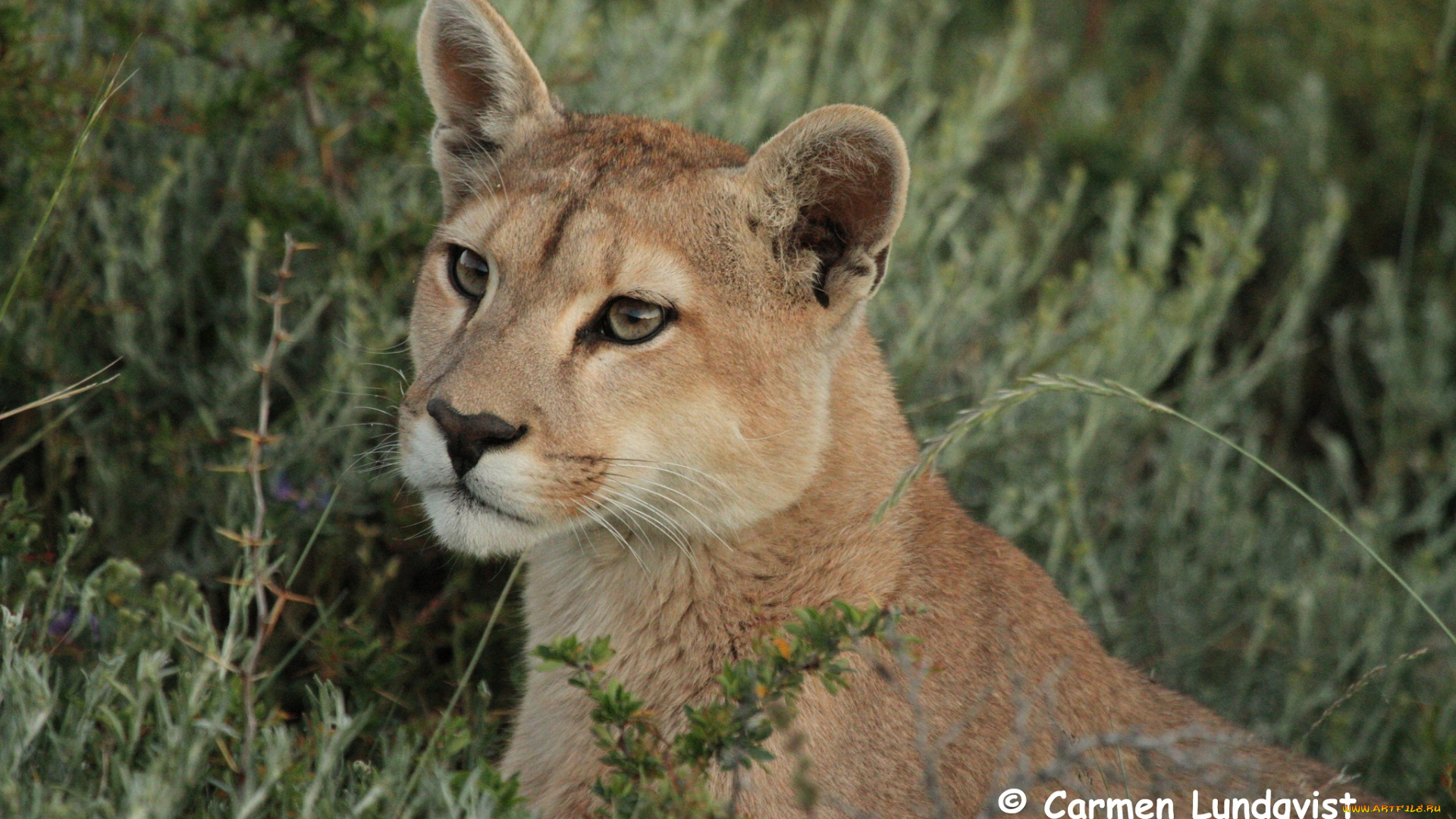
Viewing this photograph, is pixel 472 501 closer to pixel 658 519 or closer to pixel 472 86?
pixel 658 519

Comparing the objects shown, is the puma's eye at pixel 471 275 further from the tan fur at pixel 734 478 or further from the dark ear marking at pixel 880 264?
the dark ear marking at pixel 880 264

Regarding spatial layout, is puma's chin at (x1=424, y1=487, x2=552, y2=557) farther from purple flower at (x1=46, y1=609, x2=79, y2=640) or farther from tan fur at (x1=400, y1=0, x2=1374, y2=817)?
purple flower at (x1=46, y1=609, x2=79, y2=640)

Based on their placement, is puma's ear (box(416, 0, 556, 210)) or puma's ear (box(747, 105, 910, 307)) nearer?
puma's ear (box(747, 105, 910, 307))

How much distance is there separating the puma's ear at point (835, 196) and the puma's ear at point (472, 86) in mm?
764

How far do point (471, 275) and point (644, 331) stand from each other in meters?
0.51

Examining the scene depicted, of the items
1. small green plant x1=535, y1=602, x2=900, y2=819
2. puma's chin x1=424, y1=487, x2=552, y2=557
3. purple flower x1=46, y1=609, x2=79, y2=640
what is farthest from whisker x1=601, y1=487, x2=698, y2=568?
purple flower x1=46, y1=609, x2=79, y2=640

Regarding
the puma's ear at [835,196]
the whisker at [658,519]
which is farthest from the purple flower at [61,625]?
the puma's ear at [835,196]

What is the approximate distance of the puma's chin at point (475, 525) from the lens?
2.99m

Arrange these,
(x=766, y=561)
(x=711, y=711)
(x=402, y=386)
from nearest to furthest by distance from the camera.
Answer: (x=711, y=711) < (x=766, y=561) < (x=402, y=386)

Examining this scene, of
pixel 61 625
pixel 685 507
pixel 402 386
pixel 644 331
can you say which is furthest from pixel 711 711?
pixel 61 625

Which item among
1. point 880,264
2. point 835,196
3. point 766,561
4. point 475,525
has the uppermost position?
point 835,196

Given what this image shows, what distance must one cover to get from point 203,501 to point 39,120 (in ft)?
3.90

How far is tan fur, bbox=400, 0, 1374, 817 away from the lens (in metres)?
3.03

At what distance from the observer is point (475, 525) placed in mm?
3002
